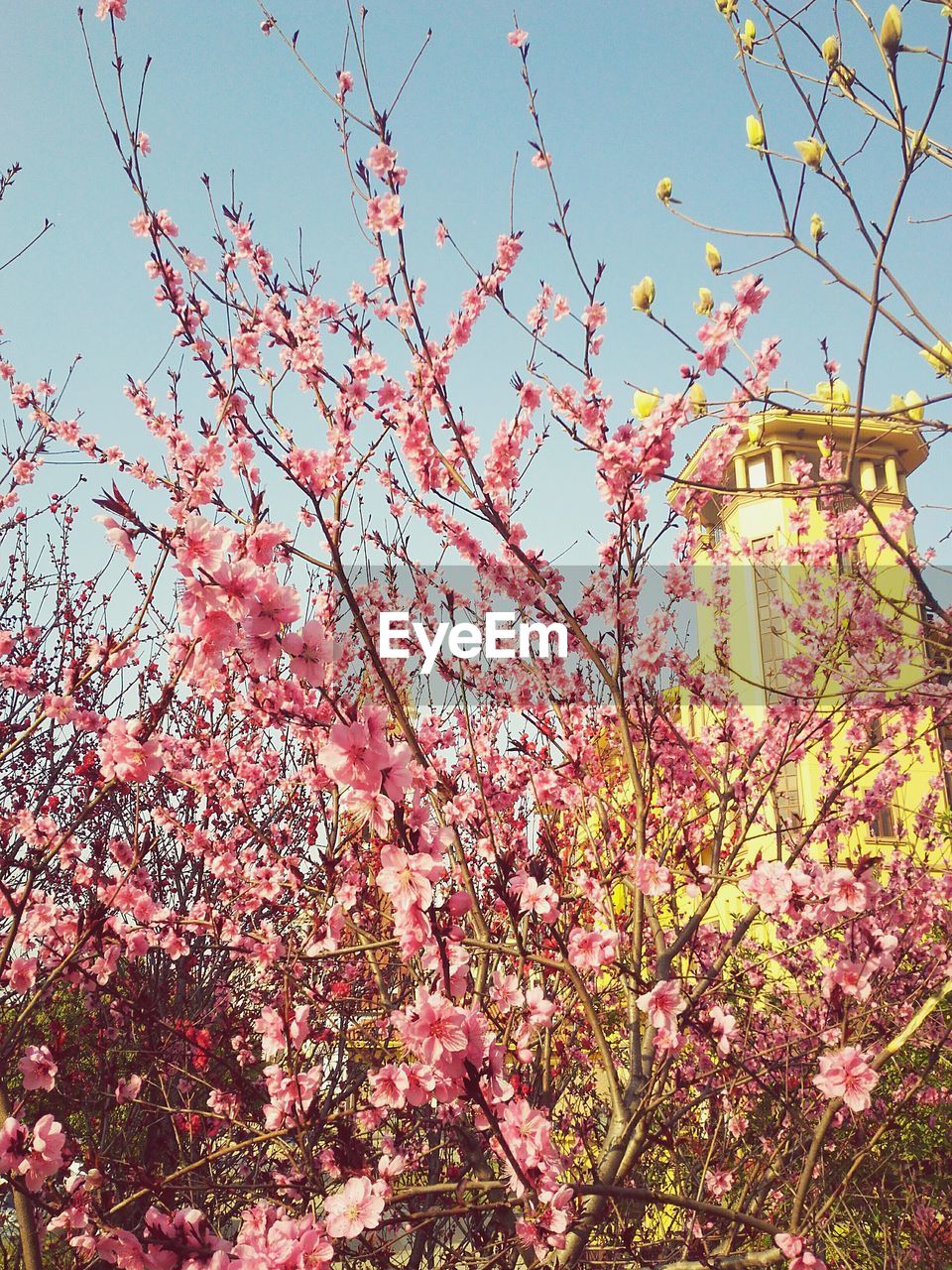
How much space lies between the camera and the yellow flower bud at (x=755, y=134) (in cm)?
268

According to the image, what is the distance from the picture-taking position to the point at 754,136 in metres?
2.70

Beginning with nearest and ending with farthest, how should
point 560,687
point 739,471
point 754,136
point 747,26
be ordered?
point 754,136 → point 747,26 → point 560,687 → point 739,471

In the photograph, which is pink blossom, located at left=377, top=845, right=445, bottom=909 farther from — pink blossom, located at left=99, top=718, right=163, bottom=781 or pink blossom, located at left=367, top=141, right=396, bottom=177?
pink blossom, located at left=367, top=141, right=396, bottom=177

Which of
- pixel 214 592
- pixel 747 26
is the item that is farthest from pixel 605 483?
pixel 214 592

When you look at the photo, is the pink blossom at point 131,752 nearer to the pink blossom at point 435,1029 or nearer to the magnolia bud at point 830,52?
the pink blossom at point 435,1029

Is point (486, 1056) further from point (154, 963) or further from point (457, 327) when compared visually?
point (154, 963)

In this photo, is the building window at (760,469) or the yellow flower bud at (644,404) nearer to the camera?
the yellow flower bud at (644,404)

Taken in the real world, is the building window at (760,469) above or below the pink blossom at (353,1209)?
above

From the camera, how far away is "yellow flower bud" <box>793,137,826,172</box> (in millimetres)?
2639

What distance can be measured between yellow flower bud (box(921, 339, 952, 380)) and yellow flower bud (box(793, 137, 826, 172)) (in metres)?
0.67

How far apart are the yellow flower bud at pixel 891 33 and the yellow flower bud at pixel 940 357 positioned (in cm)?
82

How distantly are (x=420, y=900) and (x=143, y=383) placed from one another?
4322 mm

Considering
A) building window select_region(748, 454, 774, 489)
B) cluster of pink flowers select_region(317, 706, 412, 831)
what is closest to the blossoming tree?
cluster of pink flowers select_region(317, 706, 412, 831)

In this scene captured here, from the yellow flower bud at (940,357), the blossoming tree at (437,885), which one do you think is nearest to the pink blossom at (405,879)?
the blossoming tree at (437,885)
